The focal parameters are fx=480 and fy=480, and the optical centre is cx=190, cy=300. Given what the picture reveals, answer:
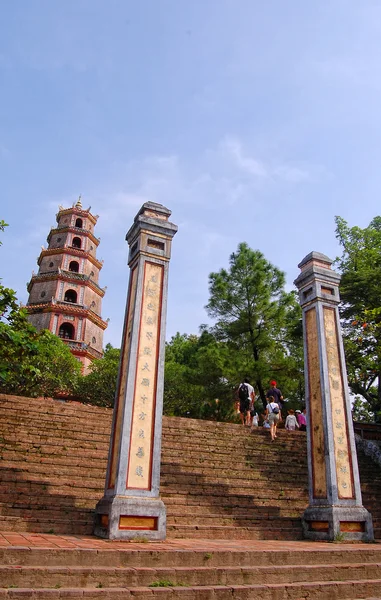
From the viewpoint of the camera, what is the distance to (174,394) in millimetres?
24562

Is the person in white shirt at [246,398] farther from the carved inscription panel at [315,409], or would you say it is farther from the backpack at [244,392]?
the carved inscription panel at [315,409]

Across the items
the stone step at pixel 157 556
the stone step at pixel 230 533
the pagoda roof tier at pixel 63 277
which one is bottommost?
the stone step at pixel 157 556

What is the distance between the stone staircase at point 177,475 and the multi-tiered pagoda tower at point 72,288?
65.4ft

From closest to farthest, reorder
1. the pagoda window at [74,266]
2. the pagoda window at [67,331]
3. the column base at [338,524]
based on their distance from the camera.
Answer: the column base at [338,524] → the pagoda window at [67,331] → the pagoda window at [74,266]

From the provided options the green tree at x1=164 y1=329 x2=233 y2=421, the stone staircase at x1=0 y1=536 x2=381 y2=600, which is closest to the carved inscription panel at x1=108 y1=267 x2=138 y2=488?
the stone staircase at x1=0 y1=536 x2=381 y2=600

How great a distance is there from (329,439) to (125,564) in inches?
162

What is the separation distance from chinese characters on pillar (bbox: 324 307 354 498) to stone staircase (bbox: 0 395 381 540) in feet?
3.37

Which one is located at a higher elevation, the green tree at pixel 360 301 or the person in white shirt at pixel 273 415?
the green tree at pixel 360 301

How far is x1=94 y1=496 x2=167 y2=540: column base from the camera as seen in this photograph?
18.0 feet

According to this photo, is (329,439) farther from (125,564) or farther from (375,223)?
(375,223)

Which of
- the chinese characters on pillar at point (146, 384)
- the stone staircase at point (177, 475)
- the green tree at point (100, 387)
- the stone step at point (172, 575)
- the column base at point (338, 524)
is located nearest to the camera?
the stone step at point (172, 575)

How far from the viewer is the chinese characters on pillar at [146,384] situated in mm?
5949

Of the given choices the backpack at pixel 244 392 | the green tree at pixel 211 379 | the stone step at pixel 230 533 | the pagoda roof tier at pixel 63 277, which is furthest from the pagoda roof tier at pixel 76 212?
the stone step at pixel 230 533

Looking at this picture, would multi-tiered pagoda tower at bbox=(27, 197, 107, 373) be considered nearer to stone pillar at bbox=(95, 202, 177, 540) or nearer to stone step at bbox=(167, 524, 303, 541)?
stone pillar at bbox=(95, 202, 177, 540)
